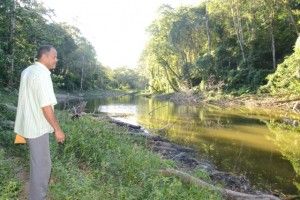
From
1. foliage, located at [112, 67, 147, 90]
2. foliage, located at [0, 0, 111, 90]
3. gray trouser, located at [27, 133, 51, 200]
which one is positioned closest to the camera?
gray trouser, located at [27, 133, 51, 200]

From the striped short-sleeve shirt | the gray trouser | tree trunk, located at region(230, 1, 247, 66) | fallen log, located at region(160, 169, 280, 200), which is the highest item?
tree trunk, located at region(230, 1, 247, 66)

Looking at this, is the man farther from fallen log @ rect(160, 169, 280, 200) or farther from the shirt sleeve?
fallen log @ rect(160, 169, 280, 200)

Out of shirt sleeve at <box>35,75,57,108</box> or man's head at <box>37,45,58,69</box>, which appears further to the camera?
man's head at <box>37,45,58,69</box>

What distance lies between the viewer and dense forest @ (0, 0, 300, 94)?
563 inches

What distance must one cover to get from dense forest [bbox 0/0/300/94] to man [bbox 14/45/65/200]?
679 centimetres

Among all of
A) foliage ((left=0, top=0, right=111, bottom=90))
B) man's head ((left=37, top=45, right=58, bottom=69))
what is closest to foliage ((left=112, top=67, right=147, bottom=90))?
foliage ((left=0, top=0, right=111, bottom=90))

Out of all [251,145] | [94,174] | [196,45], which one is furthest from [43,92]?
[196,45]

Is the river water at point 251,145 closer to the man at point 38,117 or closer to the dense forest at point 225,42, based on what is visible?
the man at point 38,117

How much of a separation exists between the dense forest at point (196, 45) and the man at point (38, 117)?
6.79 metres

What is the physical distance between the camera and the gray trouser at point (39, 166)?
5477mm

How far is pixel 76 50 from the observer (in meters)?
68.4

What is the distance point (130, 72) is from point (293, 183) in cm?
13667

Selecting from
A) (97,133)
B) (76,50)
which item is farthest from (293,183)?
(76,50)

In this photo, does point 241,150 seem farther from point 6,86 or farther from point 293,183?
point 6,86
